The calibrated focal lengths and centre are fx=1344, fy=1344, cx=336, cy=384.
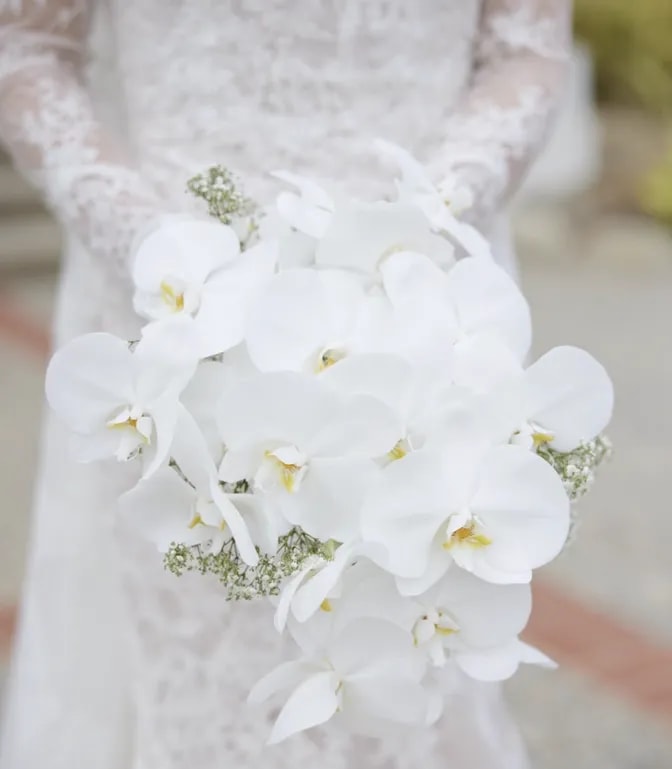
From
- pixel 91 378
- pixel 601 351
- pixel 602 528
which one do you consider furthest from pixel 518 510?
pixel 601 351

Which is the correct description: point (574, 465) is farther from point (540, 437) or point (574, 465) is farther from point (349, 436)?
point (349, 436)

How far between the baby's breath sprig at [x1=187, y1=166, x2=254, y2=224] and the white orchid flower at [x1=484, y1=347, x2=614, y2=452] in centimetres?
35

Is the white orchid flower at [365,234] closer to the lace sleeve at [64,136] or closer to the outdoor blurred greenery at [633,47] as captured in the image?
the lace sleeve at [64,136]

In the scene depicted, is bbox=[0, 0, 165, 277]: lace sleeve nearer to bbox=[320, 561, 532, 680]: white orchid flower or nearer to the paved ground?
bbox=[320, 561, 532, 680]: white orchid flower

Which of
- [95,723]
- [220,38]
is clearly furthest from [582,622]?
[220,38]

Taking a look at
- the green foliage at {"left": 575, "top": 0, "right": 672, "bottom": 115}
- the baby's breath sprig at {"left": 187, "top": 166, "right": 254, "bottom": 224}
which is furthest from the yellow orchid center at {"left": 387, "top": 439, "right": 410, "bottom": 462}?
the green foliage at {"left": 575, "top": 0, "right": 672, "bottom": 115}

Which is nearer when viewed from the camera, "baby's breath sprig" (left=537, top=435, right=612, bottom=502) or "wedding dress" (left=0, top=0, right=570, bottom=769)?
"baby's breath sprig" (left=537, top=435, right=612, bottom=502)

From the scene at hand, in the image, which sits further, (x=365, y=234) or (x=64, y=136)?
(x=64, y=136)

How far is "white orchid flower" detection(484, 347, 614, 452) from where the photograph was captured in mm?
1253

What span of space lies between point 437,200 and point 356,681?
0.50 meters

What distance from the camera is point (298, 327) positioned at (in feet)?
4.01

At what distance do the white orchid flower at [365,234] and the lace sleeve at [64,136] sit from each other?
1.02 ft

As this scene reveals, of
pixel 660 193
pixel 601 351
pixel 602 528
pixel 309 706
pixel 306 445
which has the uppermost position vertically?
pixel 306 445

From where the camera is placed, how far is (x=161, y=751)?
1646mm
